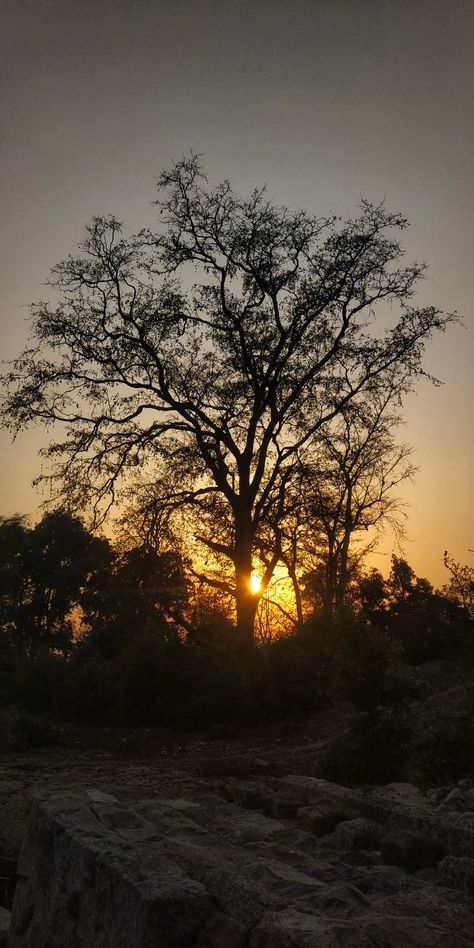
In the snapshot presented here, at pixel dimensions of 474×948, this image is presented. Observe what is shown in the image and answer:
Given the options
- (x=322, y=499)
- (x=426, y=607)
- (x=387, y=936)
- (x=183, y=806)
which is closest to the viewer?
(x=387, y=936)

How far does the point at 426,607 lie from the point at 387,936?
25.5m

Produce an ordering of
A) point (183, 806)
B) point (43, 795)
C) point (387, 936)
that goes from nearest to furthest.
Result: 1. point (387, 936)
2. point (43, 795)
3. point (183, 806)

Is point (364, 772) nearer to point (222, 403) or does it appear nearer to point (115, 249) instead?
point (222, 403)

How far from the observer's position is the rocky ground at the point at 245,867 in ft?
10.4

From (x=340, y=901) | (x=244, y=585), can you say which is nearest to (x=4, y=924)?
(x=340, y=901)

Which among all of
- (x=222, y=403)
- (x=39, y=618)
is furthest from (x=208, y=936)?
(x=39, y=618)

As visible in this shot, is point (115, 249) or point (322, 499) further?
point (322, 499)

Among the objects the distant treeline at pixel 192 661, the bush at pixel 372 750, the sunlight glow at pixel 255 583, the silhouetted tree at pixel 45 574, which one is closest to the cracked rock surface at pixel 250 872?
the bush at pixel 372 750

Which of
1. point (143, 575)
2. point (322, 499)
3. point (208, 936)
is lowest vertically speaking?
point (208, 936)

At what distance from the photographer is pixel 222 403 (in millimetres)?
20203

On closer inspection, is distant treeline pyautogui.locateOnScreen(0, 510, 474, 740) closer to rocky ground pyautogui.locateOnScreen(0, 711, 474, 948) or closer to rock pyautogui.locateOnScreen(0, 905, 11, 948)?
rocky ground pyautogui.locateOnScreen(0, 711, 474, 948)

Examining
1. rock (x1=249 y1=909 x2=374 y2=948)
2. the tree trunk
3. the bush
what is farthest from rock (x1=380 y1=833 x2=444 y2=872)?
the tree trunk

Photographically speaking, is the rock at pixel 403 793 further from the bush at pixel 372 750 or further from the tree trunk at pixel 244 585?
the tree trunk at pixel 244 585

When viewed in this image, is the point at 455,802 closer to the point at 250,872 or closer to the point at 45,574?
the point at 250,872
